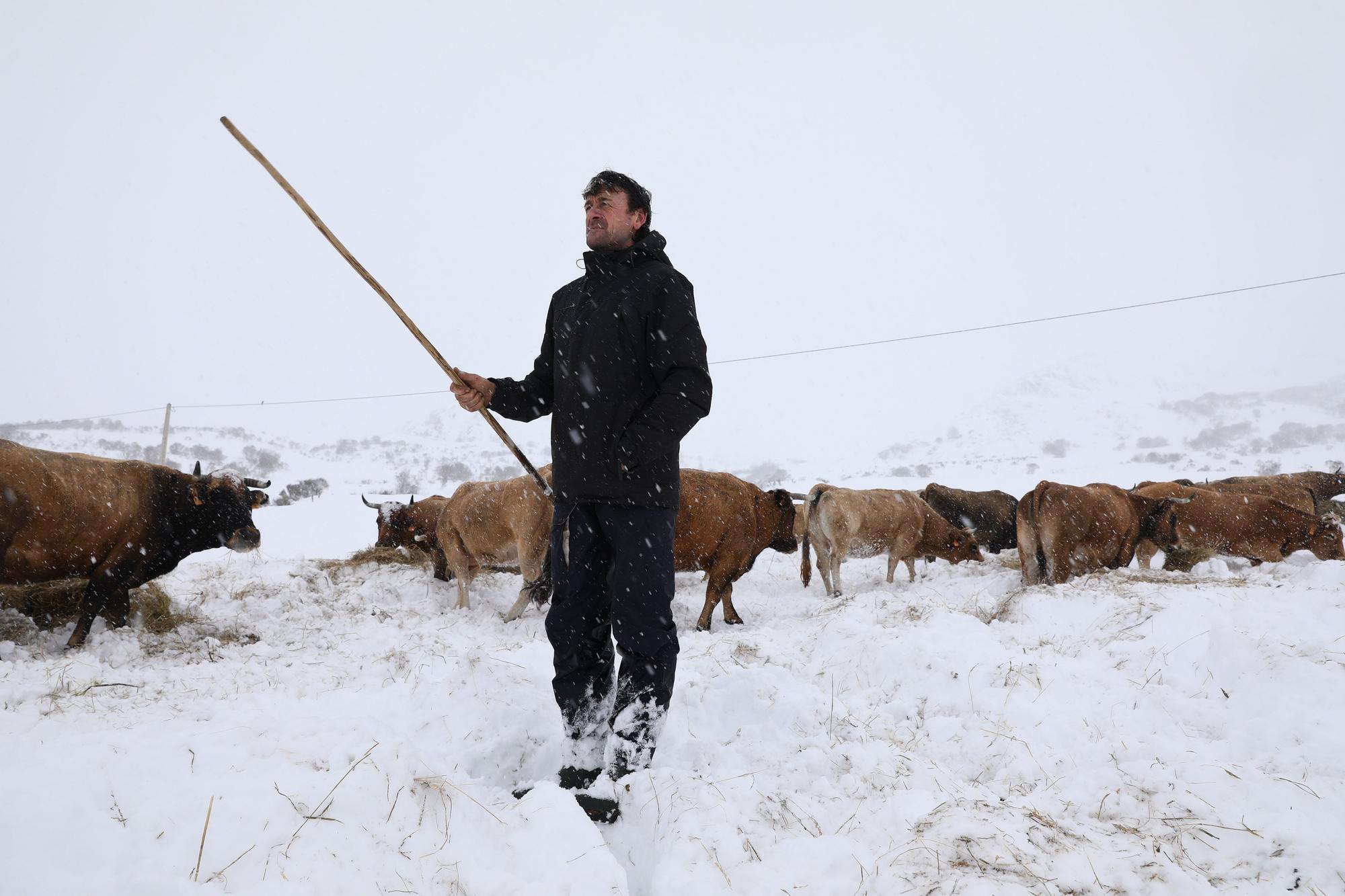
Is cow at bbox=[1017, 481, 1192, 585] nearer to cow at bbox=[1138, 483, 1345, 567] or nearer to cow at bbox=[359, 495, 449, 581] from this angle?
cow at bbox=[1138, 483, 1345, 567]

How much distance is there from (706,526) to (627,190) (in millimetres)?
4239

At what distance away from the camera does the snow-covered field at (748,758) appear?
1867mm

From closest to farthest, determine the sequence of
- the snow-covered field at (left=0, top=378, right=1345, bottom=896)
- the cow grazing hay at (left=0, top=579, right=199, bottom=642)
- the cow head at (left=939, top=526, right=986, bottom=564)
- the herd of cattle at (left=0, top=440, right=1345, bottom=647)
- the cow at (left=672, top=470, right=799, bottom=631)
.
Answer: the snow-covered field at (left=0, top=378, right=1345, bottom=896)
the herd of cattle at (left=0, top=440, right=1345, bottom=647)
the cow grazing hay at (left=0, top=579, right=199, bottom=642)
the cow at (left=672, top=470, right=799, bottom=631)
the cow head at (left=939, top=526, right=986, bottom=564)

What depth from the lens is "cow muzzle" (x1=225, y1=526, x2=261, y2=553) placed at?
242 inches

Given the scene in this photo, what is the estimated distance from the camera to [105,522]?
496 centimetres

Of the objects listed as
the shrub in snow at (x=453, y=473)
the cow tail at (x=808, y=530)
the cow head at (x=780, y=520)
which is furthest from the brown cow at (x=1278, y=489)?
the shrub in snow at (x=453, y=473)

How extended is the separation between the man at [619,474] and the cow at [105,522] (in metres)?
4.19

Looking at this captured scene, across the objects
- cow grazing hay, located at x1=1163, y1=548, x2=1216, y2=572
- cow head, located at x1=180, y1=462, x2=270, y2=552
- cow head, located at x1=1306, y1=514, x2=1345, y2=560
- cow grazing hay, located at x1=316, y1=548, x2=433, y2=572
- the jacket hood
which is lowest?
cow grazing hay, located at x1=1163, y1=548, x2=1216, y2=572

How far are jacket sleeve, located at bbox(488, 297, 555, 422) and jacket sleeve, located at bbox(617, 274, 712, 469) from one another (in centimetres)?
65

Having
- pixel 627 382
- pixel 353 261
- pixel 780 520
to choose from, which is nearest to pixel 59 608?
pixel 353 261

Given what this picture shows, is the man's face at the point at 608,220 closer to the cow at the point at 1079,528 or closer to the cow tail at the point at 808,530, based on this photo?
the cow tail at the point at 808,530

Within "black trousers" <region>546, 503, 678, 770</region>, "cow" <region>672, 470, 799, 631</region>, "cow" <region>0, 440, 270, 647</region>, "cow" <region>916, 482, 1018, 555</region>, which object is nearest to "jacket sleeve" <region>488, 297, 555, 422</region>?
"black trousers" <region>546, 503, 678, 770</region>

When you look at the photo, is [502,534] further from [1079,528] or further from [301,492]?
[301,492]

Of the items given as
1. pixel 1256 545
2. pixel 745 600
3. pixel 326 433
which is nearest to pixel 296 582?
pixel 745 600
